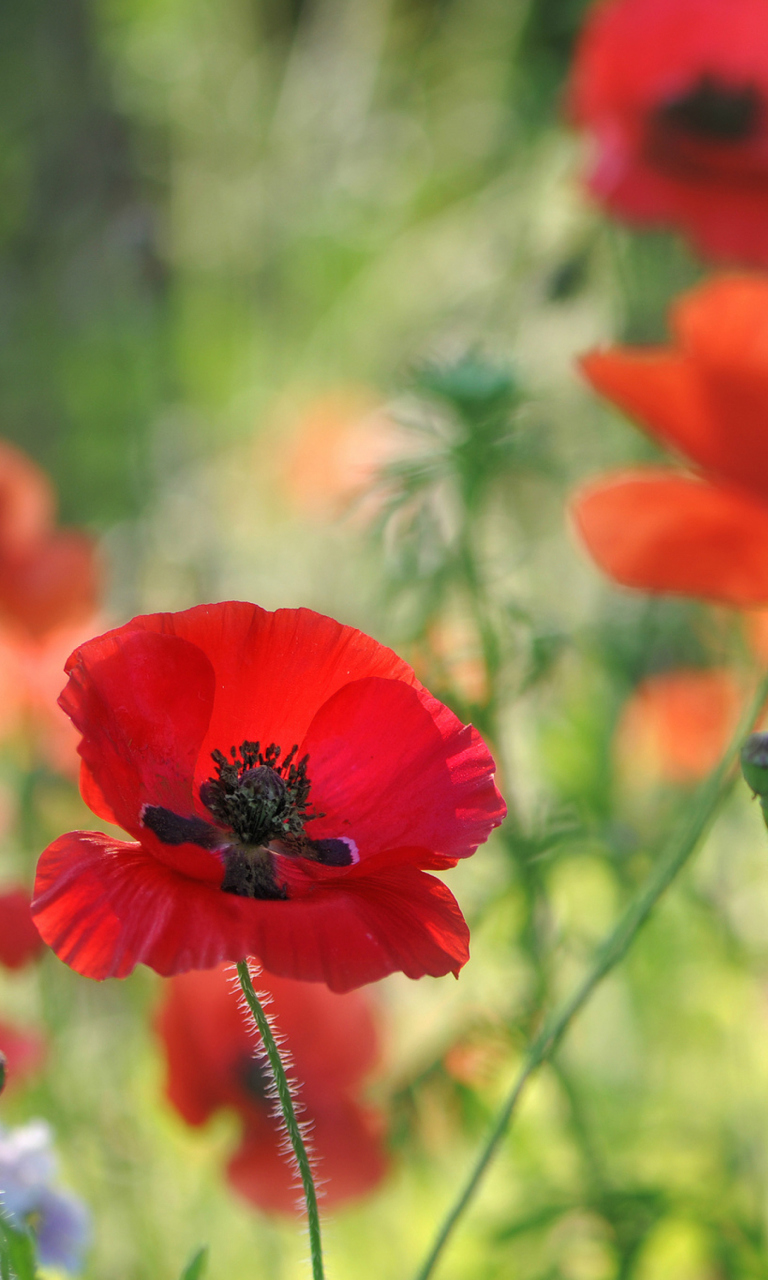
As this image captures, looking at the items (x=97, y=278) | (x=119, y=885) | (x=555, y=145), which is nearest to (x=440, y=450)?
(x=119, y=885)

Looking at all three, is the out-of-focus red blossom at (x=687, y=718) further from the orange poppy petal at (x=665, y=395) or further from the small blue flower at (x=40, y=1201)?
the small blue flower at (x=40, y=1201)

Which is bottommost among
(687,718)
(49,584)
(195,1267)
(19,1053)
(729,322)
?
(195,1267)

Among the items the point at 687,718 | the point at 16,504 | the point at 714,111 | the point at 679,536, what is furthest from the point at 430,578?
the point at 714,111

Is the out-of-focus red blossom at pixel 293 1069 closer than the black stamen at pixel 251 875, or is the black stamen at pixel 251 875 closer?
the black stamen at pixel 251 875

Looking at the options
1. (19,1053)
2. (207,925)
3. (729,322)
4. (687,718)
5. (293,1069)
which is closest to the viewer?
(207,925)

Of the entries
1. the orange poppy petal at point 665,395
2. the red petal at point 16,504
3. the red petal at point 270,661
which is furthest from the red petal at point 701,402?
the red petal at point 16,504

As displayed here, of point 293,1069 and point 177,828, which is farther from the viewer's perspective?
point 293,1069

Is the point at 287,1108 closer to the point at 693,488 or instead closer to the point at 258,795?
the point at 258,795
